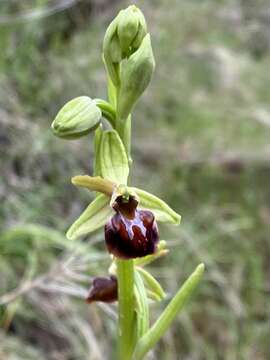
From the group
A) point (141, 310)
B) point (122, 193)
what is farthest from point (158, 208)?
point (141, 310)

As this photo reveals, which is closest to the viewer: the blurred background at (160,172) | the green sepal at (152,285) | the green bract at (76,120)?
the green bract at (76,120)

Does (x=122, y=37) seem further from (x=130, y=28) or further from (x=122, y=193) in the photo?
(x=122, y=193)

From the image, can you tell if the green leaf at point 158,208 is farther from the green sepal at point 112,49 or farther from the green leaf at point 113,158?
the green sepal at point 112,49

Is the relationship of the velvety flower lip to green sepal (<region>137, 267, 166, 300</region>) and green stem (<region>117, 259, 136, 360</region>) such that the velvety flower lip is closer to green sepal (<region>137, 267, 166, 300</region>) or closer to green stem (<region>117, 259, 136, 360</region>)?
green stem (<region>117, 259, 136, 360</region>)

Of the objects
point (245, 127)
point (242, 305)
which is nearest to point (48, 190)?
point (242, 305)

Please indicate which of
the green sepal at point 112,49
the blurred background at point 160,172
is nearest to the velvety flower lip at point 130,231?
the green sepal at point 112,49

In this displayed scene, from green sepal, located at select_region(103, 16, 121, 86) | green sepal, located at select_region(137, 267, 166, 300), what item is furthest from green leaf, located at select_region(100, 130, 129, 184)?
green sepal, located at select_region(137, 267, 166, 300)
